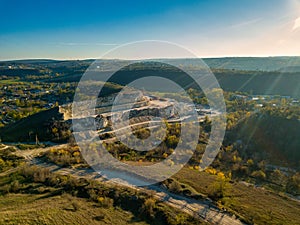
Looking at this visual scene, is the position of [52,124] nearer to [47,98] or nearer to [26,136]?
[26,136]

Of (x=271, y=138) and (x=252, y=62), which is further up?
(x=252, y=62)

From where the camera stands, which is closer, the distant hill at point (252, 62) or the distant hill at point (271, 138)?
the distant hill at point (271, 138)

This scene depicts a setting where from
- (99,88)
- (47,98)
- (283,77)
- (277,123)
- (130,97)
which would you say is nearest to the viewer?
(277,123)

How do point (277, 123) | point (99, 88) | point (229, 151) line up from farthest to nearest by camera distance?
point (99, 88) < point (277, 123) < point (229, 151)

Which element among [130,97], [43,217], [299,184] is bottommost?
[299,184]

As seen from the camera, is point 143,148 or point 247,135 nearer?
point 143,148

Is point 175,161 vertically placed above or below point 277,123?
below

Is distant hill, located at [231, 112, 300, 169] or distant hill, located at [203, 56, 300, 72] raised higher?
distant hill, located at [203, 56, 300, 72]

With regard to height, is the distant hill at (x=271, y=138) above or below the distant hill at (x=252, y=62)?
below

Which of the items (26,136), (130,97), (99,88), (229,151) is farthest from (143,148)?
(99,88)

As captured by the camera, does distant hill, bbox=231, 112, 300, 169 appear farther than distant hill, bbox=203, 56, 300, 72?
No

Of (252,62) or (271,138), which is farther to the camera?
(252,62)
